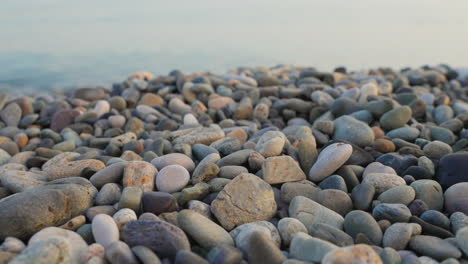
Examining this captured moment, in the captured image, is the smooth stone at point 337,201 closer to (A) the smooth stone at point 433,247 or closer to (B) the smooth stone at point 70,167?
(A) the smooth stone at point 433,247

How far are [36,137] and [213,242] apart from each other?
2.27 m

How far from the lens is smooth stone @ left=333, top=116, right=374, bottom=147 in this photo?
2.70 meters

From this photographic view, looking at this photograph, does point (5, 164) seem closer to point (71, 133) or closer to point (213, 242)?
point (71, 133)

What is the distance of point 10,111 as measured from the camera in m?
3.90

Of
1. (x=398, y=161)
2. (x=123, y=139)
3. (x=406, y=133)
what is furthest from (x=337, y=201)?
(x=123, y=139)

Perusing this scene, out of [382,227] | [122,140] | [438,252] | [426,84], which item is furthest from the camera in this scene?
[426,84]

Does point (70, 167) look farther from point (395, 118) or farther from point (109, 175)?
point (395, 118)

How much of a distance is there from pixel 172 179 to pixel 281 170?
53cm

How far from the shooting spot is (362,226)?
177 centimetres

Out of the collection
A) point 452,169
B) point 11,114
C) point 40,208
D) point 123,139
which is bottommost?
point 11,114

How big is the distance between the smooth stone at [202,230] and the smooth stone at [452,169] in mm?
1193

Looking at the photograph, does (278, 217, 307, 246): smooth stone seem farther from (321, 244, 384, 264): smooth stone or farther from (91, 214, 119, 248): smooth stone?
(91, 214, 119, 248): smooth stone

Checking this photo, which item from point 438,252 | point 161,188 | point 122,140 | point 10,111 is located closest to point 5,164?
point 122,140

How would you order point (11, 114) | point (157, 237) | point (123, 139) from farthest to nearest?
point (11, 114)
point (123, 139)
point (157, 237)
